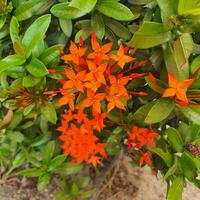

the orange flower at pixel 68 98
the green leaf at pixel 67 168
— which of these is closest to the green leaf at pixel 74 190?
the green leaf at pixel 67 168

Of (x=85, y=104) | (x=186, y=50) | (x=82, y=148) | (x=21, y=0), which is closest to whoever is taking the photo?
(x=186, y=50)

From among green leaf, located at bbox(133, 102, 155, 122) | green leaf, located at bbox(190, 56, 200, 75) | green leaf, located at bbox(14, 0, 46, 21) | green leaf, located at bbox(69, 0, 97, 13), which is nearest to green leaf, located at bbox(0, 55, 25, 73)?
green leaf, located at bbox(14, 0, 46, 21)

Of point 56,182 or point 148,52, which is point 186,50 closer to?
point 148,52

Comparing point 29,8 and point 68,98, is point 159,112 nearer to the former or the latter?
point 68,98

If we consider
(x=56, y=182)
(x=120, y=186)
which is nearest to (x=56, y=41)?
(x=56, y=182)

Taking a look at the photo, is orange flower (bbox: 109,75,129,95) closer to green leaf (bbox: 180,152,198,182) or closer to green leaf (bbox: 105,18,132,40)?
green leaf (bbox: 105,18,132,40)

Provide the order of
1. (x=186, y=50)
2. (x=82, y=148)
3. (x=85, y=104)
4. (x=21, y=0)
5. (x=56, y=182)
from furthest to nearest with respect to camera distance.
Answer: (x=56, y=182) → (x=82, y=148) → (x=21, y=0) → (x=85, y=104) → (x=186, y=50)

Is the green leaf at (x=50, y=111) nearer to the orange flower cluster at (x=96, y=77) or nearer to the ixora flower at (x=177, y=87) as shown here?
the orange flower cluster at (x=96, y=77)
